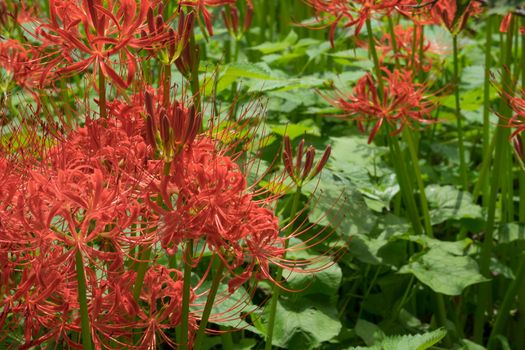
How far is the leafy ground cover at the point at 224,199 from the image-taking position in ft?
3.77

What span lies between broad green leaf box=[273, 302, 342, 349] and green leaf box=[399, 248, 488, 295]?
0.25 metres

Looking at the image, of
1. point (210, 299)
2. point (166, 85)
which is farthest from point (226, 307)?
point (166, 85)

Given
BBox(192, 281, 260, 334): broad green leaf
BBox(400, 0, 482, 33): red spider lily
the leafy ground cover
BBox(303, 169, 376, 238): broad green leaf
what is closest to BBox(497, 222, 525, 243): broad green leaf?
the leafy ground cover

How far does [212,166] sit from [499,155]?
3.70ft

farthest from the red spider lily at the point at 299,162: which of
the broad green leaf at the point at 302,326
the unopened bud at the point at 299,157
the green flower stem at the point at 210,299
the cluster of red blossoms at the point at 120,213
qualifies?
the broad green leaf at the point at 302,326

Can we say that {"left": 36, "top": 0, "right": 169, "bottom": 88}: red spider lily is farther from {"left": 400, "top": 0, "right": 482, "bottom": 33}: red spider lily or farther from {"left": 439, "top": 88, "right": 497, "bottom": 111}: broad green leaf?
{"left": 439, "top": 88, "right": 497, "bottom": 111}: broad green leaf

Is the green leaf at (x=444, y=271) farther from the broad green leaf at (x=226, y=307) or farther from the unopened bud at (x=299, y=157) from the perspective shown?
the unopened bud at (x=299, y=157)

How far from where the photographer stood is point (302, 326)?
1.77 meters

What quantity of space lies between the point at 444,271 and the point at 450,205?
1.12 ft

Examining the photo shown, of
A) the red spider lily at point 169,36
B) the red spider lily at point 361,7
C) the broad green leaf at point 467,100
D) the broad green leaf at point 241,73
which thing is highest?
the red spider lily at point 169,36

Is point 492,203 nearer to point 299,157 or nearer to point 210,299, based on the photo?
point 299,157

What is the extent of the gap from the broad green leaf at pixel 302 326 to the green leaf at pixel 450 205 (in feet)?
1.78

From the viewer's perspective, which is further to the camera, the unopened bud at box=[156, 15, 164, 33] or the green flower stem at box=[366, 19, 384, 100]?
the green flower stem at box=[366, 19, 384, 100]

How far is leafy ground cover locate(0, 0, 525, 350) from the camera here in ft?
3.77
